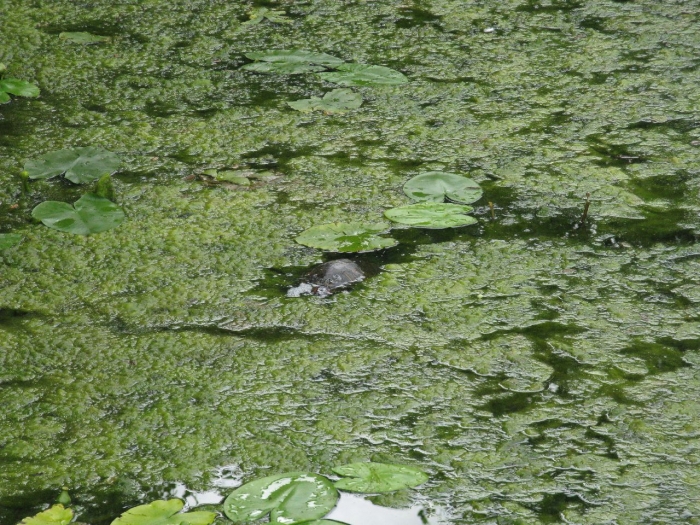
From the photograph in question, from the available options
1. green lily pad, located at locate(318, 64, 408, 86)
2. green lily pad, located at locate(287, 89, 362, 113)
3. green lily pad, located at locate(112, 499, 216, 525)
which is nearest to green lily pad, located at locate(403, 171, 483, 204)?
green lily pad, located at locate(287, 89, 362, 113)

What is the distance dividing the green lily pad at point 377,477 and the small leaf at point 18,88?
1.64 metres

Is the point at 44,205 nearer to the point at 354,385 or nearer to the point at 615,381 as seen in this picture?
the point at 354,385

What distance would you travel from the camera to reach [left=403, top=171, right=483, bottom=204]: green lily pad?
1.92 metres

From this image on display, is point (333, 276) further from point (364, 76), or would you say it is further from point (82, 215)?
point (364, 76)

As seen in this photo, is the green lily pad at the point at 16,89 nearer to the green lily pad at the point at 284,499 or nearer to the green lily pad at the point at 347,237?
the green lily pad at the point at 347,237

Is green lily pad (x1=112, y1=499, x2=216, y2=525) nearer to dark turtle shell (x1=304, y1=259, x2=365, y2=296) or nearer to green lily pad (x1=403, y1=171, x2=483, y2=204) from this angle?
dark turtle shell (x1=304, y1=259, x2=365, y2=296)

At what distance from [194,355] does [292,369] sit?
0.57 feet

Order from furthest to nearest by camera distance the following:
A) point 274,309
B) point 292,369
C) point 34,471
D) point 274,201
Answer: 1. point 274,201
2. point 274,309
3. point 292,369
4. point 34,471

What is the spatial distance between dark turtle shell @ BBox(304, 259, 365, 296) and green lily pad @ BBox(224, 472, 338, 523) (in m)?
0.50

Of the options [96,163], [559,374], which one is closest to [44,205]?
[96,163]

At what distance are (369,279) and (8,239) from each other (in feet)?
2.43

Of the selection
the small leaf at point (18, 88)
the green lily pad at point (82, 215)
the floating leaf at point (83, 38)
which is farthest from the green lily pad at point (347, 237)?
the floating leaf at point (83, 38)

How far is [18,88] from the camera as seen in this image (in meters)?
2.41

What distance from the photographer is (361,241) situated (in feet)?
5.81
